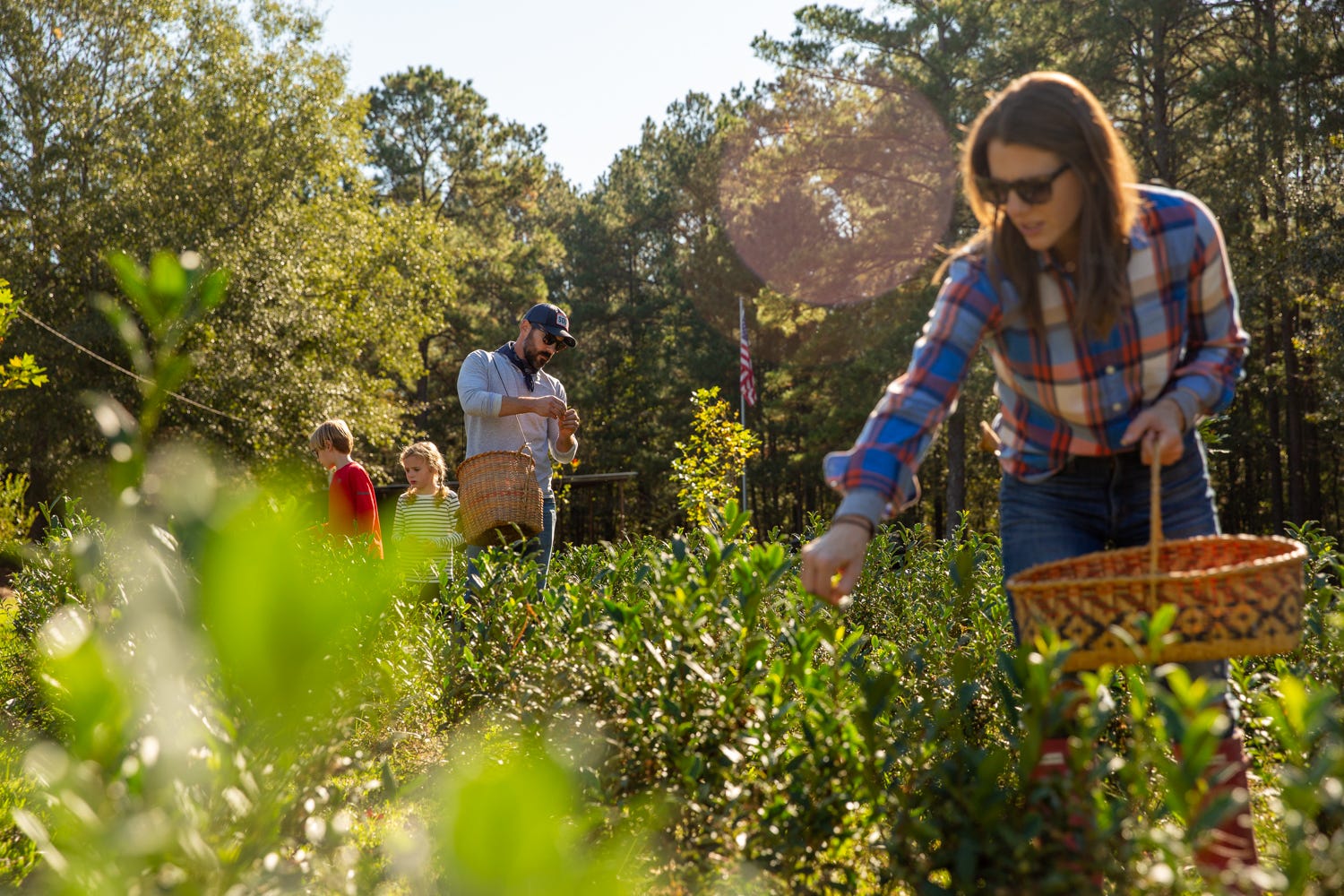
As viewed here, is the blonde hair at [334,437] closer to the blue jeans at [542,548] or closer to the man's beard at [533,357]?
the blue jeans at [542,548]

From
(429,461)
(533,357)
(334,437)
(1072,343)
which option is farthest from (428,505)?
(1072,343)

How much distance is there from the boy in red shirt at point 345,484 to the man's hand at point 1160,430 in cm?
382

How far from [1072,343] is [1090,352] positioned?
37 mm

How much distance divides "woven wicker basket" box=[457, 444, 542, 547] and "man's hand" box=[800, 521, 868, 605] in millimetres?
3079

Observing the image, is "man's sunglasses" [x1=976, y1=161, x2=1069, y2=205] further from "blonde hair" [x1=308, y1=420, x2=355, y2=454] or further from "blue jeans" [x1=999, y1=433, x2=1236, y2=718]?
"blonde hair" [x1=308, y1=420, x2=355, y2=454]

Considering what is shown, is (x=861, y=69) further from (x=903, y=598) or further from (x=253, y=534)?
(x=253, y=534)

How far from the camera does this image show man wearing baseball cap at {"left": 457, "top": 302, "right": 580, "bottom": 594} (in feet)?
16.5

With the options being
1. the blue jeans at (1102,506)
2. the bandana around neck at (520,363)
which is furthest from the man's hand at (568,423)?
the blue jeans at (1102,506)

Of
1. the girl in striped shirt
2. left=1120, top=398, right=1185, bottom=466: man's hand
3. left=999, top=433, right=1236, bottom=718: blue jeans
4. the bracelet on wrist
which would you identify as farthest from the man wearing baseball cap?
left=1120, top=398, right=1185, bottom=466: man's hand

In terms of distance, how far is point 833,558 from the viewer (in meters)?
1.81

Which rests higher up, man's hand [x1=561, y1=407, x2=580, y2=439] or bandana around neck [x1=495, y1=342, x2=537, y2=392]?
bandana around neck [x1=495, y1=342, x2=537, y2=392]

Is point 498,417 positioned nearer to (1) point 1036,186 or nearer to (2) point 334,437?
(2) point 334,437

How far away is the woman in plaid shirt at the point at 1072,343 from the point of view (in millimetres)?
1926

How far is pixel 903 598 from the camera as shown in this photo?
16.8 ft
